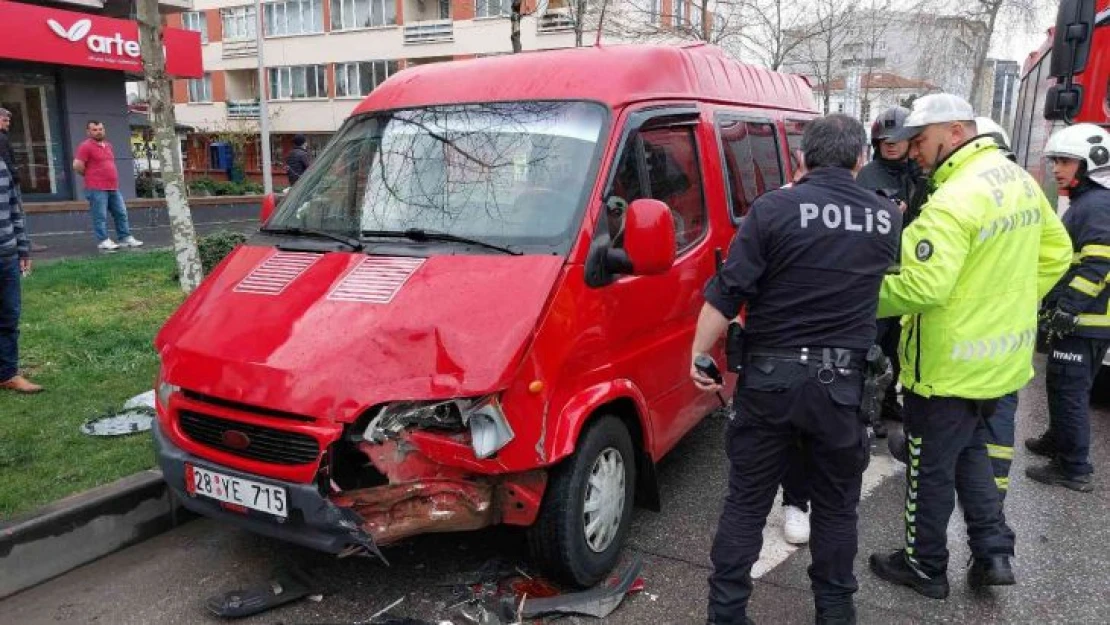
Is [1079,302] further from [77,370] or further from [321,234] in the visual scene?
[77,370]

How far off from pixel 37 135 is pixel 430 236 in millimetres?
16056

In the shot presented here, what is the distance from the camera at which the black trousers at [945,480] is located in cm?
333

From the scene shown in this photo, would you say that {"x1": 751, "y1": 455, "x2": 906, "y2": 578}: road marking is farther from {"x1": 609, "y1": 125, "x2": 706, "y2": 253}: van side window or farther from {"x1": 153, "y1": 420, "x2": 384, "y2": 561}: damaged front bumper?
{"x1": 153, "y1": 420, "x2": 384, "y2": 561}: damaged front bumper

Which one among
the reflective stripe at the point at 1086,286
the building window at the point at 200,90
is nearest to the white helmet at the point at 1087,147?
the reflective stripe at the point at 1086,286

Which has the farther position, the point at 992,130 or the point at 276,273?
the point at 992,130

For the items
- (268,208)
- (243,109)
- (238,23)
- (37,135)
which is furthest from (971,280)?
(238,23)

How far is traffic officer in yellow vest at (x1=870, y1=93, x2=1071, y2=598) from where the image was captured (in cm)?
311

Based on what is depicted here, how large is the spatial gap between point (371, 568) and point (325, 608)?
14.4 inches

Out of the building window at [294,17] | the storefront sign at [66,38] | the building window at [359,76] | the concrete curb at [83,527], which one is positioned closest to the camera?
the concrete curb at [83,527]

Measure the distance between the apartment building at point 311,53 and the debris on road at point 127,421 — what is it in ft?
103

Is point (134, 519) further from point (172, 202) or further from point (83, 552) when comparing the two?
point (172, 202)

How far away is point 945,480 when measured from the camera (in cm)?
337

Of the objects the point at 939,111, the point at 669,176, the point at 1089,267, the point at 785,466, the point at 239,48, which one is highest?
the point at 239,48

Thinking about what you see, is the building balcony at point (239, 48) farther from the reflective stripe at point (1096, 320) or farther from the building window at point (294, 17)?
the reflective stripe at point (1096, 320)
